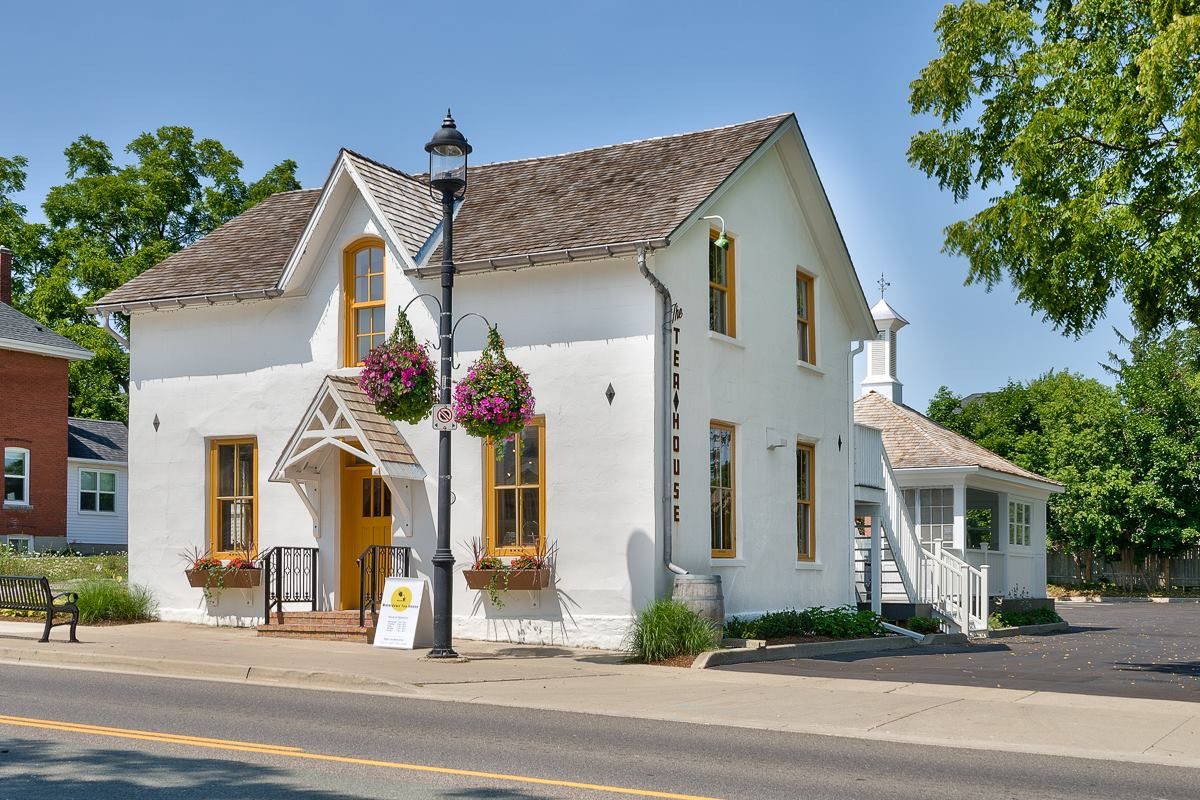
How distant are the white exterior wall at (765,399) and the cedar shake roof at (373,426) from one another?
4031 mm

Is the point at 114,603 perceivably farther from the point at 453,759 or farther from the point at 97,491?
the point at 97,491

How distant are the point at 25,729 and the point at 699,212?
37.2ft

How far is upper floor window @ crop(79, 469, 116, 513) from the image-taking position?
141ft

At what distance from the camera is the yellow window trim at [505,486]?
1877cm

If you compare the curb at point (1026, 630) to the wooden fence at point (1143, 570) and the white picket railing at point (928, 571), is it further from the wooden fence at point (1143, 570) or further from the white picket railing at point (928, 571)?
the wooden fence at point (1143, 570)

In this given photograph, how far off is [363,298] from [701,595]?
7141 millimetres

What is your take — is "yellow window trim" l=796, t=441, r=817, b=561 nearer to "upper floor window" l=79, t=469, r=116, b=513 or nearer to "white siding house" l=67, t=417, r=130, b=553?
"white siding house" l=67, t=417, r=130, b=553

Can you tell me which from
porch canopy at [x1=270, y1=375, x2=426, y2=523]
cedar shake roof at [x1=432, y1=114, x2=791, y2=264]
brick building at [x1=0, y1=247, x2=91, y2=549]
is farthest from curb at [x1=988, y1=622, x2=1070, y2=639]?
brick building at [x1=0, y1=247, x2=91, y2=549]

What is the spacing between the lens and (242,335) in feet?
69.7

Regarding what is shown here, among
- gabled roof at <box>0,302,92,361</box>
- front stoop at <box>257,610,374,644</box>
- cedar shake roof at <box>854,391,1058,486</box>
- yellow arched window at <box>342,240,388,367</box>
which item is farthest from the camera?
gabled roof at <box>0,302,92,361</box>

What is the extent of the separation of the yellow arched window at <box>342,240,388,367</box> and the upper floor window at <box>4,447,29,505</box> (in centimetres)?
2267

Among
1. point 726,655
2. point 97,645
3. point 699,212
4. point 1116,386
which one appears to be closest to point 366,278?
point 699,212

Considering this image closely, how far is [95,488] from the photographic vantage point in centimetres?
4338

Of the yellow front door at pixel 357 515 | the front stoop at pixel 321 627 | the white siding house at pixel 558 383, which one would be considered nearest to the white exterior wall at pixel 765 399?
the white siding house at pixel 558 383
